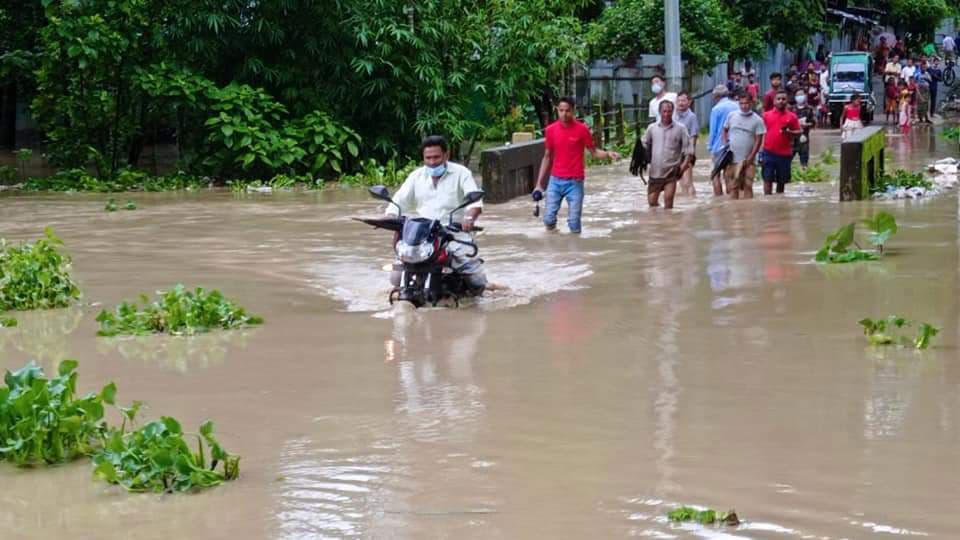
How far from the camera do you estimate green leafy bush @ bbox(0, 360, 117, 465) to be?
24.1ft

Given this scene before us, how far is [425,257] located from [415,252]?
3.5 inches

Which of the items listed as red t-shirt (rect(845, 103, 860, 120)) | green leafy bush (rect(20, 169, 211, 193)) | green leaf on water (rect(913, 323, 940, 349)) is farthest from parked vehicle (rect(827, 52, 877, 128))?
green leaf on water (rect(913, 323, 940, 349))

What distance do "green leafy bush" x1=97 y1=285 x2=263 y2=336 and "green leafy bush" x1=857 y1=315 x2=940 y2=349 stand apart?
14.3ft

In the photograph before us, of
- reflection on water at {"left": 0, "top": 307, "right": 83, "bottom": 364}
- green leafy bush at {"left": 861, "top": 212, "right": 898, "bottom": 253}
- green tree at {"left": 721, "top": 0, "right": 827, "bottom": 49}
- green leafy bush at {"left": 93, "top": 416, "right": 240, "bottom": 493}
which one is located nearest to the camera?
green leafy bush at {"left": 93, "top": 416, "right": 240, "bottom": 493}

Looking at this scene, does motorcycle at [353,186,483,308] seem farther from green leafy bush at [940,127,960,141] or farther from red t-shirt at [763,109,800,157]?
green leafy bush at [940,127,960,141]

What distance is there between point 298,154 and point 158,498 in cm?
1808

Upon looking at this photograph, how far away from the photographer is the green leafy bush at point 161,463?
22.4ft

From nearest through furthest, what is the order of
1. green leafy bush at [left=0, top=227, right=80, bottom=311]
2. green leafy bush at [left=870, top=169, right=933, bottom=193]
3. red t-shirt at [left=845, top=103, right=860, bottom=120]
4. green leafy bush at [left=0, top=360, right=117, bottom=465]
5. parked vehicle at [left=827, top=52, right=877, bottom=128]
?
green leafy bush at [left=0, top=360, right=117, bottom=465], green leafy bush at [left=0, top=227, right=80, bottom=311], green leafy bush at [left=870, top=169, right=933, bottom=193], red t-shirt at [left=845, top=103, right=860, bottom=120], parked vehicle at [left=827, top=52, right=877, bottom=128]

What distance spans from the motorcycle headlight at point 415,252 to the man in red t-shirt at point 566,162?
5.39 meters

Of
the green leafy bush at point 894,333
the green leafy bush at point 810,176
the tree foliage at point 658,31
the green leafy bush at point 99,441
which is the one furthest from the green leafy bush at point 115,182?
the green leafy bush at point 99,441

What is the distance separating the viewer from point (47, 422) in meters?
7.35

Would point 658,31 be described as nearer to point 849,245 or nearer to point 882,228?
point 882,228

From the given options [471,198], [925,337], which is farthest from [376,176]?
[925,337]

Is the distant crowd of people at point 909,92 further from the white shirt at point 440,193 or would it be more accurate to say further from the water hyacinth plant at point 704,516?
the water hyacinth plant at point 704,516
